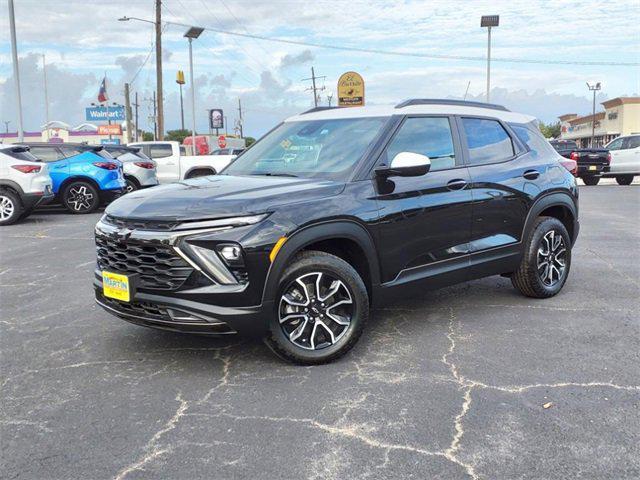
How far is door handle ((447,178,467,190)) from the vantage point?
15.3 feet

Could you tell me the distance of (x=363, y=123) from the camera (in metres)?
4.66

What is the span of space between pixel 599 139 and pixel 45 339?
83117 millimetres

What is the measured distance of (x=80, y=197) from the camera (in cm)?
1370

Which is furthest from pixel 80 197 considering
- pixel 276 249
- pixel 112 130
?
pixel 112 130

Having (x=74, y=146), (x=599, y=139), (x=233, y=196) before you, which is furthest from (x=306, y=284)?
(x=599, y=139)

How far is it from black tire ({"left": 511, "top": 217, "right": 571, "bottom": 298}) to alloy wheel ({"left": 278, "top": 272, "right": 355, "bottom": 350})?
2.18 metres

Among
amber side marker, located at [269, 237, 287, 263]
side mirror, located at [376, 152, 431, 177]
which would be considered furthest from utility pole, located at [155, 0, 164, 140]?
amber side marker, located at [269, 237, 287, 263]

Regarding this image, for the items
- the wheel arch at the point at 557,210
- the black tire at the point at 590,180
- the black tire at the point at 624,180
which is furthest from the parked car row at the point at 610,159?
the wheel arch at the point at 557,210

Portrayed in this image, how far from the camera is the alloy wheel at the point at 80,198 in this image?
13672 mm

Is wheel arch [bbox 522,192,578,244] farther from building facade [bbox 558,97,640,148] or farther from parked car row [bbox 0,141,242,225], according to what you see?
building facade [bbox 558,97,640,148]

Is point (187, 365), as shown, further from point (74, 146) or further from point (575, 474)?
point (74, 146)

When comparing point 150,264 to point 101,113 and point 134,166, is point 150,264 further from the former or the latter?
point 101,113

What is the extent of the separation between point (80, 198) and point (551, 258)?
36.5 feet

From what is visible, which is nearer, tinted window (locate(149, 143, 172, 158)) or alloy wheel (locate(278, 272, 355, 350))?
alloy wheel (locate(278, 272, 355, 350))
